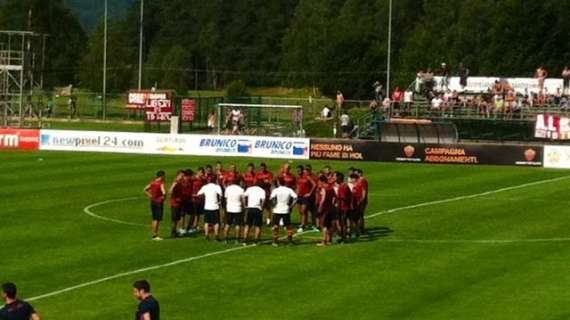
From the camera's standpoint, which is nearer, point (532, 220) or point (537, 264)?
point (537, 264)

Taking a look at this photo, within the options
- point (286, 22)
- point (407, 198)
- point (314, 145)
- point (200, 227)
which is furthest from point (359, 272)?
point (286, 22)

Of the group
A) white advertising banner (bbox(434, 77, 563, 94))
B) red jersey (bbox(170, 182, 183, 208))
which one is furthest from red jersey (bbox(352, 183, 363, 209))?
white advertising banner (bbox(434, 77, 563, 94))

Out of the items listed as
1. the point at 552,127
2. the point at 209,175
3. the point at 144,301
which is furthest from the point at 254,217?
the point at 552,127

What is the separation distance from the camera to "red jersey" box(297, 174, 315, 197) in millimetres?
39719

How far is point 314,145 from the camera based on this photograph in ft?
227

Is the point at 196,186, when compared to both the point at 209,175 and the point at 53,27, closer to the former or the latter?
the point at 209,175

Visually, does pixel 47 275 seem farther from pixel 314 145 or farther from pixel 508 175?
pixel 314 145

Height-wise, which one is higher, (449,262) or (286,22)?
(286,22)

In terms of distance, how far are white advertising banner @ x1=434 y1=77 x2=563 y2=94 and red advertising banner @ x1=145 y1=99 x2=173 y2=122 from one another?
16.8 m

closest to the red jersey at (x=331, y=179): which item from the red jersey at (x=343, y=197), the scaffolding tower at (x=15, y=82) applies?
the red jersey at (x=343, y=197)

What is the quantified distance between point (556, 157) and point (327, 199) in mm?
31005

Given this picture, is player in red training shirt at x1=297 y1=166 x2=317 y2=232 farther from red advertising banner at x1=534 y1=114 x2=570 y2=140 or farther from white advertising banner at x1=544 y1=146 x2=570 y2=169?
red advertising banner at x1=534 y1=114 x2=570 y2=140

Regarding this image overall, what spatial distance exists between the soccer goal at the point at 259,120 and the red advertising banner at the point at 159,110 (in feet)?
18.6

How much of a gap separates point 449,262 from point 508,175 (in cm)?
2723
